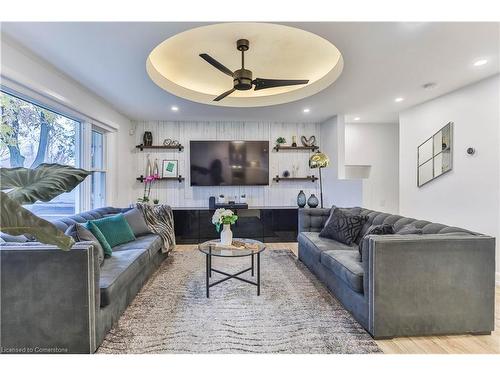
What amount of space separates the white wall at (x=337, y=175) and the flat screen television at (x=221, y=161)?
4.62 ft

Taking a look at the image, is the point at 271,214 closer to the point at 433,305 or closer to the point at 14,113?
the point at 433,305

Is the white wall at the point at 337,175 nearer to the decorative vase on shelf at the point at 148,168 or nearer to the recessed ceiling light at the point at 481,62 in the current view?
the recessed ceiling light at the point at 481,62

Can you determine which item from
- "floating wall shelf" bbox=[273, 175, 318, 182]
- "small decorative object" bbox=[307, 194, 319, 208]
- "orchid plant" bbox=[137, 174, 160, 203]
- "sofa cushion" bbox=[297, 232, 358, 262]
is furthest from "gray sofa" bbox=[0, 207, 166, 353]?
"floating wall shelf" bbox=[273, 175, 318, 182]

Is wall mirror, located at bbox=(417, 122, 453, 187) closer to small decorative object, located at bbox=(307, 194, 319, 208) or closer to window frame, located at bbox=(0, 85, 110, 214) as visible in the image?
small decorative object, located at bbox=(307, 194, 319, 208)

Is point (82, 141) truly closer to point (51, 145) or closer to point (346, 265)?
point (51, 145)

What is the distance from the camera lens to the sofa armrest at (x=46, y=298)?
5.30ft

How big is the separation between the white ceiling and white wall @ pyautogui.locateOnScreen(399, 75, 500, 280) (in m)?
0.24

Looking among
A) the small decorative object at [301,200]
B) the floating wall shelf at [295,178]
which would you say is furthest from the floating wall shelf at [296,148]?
the small decorative object at [301,200]

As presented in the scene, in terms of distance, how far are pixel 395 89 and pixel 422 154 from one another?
138 centimetres

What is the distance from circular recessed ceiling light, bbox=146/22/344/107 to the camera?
2.60 metres

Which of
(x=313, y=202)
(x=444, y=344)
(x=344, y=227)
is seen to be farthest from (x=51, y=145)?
(x=444, y=344)

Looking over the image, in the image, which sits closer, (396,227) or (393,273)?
(393,273)

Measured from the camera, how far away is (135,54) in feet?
8.05
